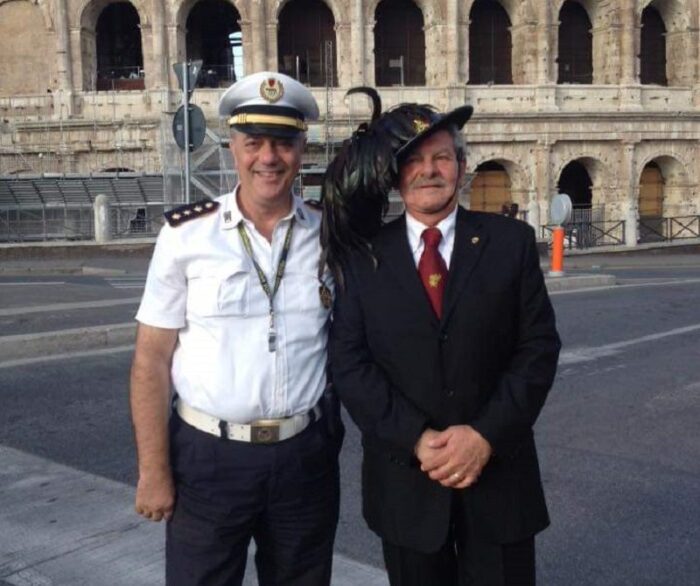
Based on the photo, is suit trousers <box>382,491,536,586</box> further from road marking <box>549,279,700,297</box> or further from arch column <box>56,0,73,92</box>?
arch column <box>56,0,73,92</box>

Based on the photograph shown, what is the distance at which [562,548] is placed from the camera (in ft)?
14.4

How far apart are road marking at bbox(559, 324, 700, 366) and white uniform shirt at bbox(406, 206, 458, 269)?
6.67m

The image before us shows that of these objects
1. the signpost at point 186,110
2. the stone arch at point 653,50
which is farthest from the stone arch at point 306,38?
the signpost at point 186,110

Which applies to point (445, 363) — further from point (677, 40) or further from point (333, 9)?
point (677, 40)

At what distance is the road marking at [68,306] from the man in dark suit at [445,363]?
962 cm

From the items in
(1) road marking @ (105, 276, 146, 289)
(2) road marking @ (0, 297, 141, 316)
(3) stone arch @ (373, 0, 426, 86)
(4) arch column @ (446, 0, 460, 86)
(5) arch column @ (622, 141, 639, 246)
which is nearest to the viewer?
(2) road marking @ (0, 297, 141, 316)

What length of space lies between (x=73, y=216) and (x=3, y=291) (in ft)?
41.7

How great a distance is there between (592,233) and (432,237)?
1120 inches

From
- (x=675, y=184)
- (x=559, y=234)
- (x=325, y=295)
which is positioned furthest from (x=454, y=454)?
(x=675, y=184)

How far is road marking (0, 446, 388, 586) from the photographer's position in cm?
396

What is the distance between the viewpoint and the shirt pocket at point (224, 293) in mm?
2746

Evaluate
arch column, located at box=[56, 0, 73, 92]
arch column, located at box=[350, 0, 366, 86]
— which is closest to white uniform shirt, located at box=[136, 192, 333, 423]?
arch column, located at box=[350, 0, 366, 86]

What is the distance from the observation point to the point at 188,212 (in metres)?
2.84

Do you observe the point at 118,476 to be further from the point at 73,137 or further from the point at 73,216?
the point at 73,137
